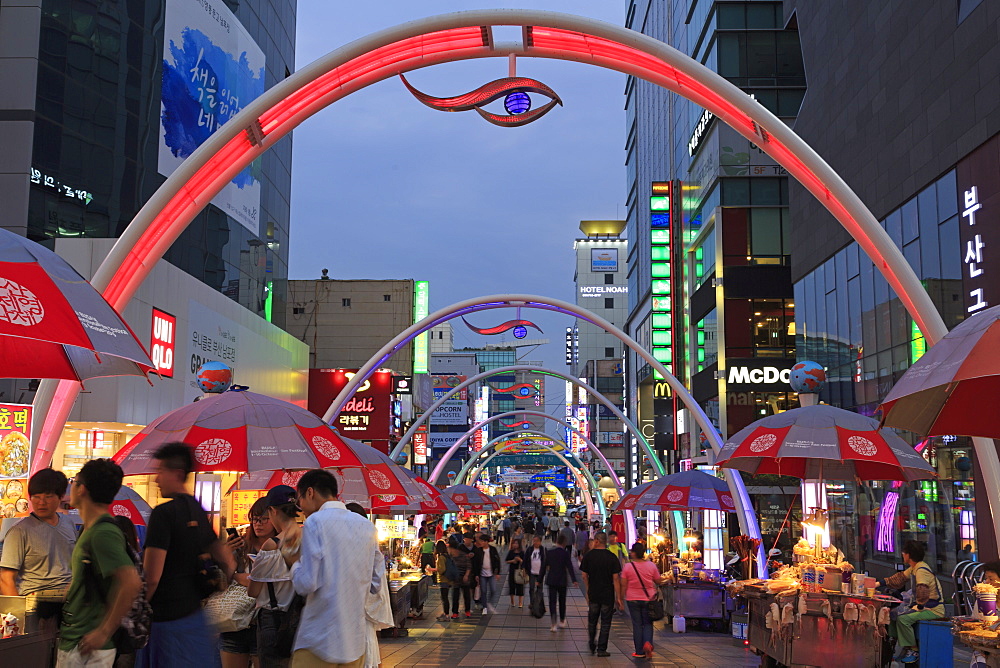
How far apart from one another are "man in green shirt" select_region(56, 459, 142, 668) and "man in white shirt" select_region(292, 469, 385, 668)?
4.05ft

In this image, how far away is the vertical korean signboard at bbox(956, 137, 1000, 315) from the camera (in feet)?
60.3

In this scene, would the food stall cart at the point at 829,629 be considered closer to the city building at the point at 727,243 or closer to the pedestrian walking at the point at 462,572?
the pedestrian walking at the point at 462,572

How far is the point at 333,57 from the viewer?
13.2 metres

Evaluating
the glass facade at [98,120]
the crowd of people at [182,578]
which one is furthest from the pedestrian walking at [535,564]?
the crowd of people at [182,578]

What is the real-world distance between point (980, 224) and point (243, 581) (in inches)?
621

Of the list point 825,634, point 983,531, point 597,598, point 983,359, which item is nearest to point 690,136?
point 983,531

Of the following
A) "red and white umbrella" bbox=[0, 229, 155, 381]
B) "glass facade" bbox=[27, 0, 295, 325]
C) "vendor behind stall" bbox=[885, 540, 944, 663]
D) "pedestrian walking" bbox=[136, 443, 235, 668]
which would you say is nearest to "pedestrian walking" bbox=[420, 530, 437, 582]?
"glass facade" bbox=[27, 0, 295, 325]

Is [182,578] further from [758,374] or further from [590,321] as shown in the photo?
[758,374]

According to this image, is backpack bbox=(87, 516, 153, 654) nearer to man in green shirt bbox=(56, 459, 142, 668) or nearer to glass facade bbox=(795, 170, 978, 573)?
man in green shirt bbox=(56, 459, 142, 668)

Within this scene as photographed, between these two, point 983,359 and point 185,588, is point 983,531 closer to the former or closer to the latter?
point 983,359

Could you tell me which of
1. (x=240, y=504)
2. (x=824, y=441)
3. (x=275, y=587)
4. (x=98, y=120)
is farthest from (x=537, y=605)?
(x=275, y=587)

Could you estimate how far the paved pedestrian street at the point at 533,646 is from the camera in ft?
50.5

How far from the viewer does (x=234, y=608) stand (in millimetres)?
8070

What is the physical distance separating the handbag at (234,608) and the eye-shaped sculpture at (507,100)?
761 centimetres
